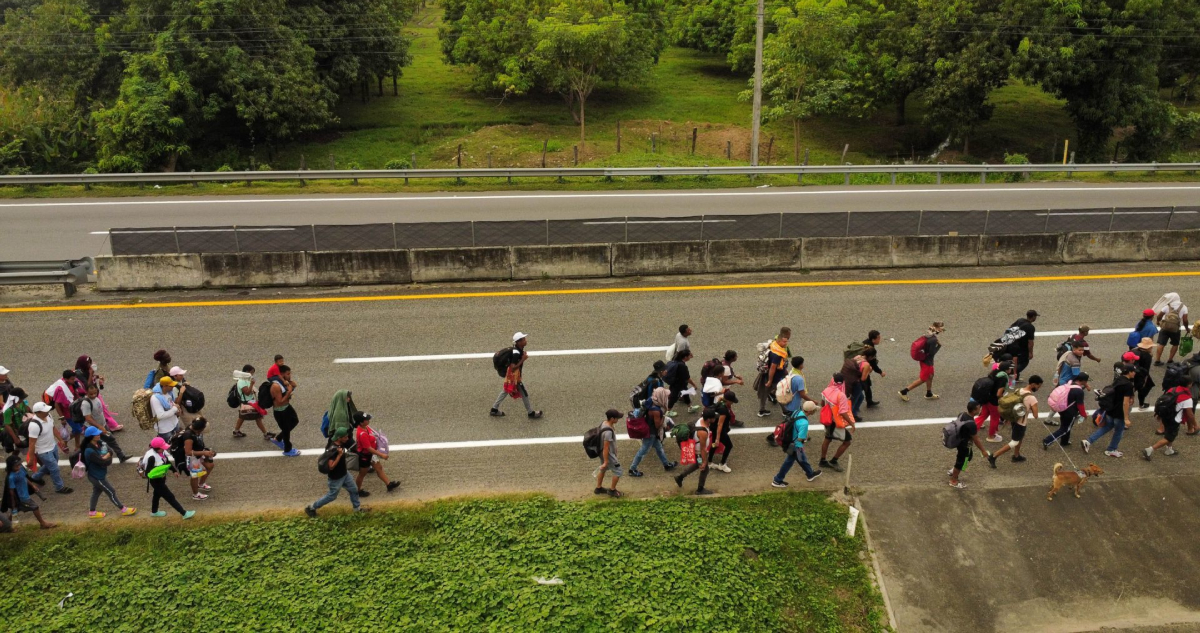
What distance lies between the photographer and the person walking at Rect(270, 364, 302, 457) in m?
10.7

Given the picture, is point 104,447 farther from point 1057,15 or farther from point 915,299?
point 1057,15

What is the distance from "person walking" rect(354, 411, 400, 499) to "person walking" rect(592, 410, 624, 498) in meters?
2.75

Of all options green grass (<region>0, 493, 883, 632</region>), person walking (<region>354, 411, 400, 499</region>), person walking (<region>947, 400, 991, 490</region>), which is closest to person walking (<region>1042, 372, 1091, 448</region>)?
person walking (<region>947, 400, 991, 490</region>)

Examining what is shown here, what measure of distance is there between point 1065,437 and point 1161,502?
1.39m

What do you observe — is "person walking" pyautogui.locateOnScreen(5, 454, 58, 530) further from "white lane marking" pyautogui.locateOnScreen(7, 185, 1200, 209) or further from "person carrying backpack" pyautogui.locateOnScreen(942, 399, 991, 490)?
"white lane marking" pyautogui.locateOnScreen(7, 185, 1200, 209)

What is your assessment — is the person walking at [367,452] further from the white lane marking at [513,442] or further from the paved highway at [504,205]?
the paved highway at [504,205]

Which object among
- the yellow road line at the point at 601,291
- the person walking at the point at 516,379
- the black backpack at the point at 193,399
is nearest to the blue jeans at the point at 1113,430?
the yellow road line at the point at 601,291

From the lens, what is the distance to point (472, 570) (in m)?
8.90

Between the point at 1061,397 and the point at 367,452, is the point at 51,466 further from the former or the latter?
the point at 1061,397

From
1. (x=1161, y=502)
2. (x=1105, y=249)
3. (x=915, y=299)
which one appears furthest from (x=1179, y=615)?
(x=1105, y=249)

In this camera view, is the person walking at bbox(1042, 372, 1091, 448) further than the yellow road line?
No

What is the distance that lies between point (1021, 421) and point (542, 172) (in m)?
19.4

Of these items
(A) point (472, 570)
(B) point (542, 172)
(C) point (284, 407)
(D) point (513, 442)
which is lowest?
(A) point (472, 570)

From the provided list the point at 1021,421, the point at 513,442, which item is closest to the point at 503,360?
the point at 513,442
